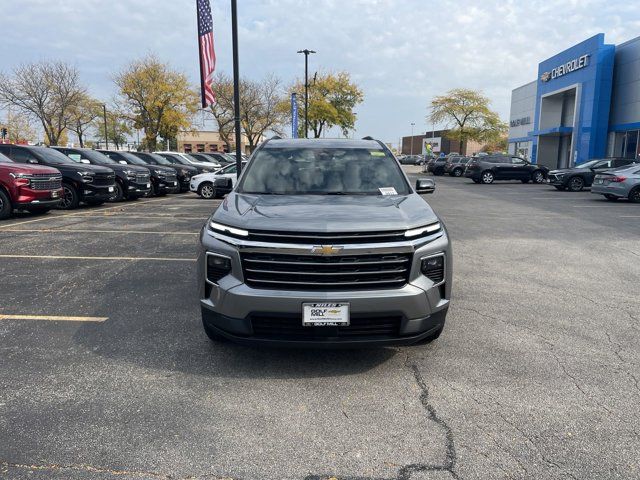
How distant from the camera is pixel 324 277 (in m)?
3.60

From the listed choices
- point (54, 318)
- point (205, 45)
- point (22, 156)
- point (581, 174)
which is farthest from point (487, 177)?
point (54, 318)

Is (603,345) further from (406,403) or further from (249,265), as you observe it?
(249,265)

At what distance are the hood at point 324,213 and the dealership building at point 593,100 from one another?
31.2 m

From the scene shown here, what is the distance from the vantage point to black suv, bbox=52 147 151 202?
1684cm

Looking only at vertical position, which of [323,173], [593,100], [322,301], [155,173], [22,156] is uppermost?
[593,100]

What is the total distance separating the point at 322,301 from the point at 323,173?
6.30 ft

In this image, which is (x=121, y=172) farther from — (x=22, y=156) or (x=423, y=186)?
(x=423, y=186)

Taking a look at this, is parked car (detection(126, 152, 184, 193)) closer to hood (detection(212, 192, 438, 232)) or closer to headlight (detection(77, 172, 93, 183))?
headlight (detection(77, 172, 93, 183))

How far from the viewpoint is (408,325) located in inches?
143

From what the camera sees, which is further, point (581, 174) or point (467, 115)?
point (467, 115)

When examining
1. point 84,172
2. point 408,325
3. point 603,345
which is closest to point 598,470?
point 408,325

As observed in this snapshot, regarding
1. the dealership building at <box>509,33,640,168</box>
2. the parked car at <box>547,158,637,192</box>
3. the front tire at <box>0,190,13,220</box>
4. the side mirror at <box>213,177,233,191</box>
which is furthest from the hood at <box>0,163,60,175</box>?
the dealership building at <box>509,33,640,168</box>

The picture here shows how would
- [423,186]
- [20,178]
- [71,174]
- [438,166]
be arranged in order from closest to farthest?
[423,186] → [20,178] → [71,174] → [438,166]

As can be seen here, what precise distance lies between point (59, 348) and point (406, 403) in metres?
3.00
